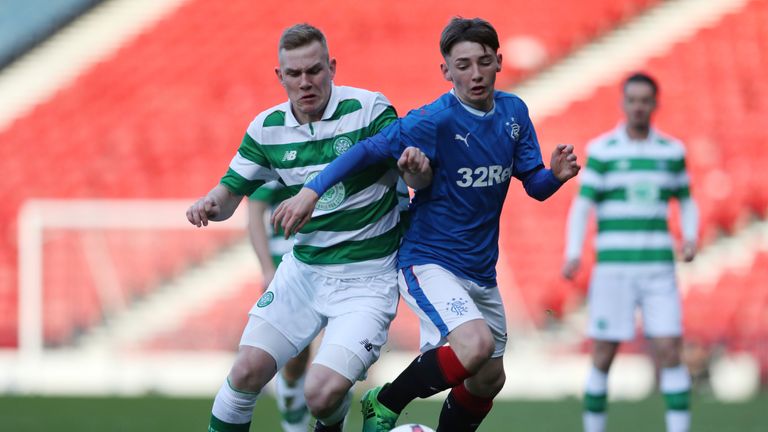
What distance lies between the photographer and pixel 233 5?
15406 millimetres

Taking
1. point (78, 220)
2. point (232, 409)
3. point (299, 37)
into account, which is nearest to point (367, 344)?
point (232, 409)

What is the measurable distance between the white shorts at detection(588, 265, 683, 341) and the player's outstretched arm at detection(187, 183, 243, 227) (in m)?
2.92

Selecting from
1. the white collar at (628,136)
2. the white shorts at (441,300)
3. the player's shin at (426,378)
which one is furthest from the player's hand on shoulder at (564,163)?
the white collar at (628,136)

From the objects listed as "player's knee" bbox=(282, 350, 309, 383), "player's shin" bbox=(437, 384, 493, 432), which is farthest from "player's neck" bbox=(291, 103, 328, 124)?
"player's knee" bbox=(282, 350, 309, 383)

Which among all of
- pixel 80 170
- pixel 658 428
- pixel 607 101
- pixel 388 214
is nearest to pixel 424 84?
pixel 607 101

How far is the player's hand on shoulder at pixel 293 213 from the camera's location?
431 cm

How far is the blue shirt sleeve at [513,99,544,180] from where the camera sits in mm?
4809

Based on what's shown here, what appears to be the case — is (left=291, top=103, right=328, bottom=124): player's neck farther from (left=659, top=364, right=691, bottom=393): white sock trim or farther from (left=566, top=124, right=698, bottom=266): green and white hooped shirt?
(left=659, top=364, right=691, bottom=393): white sock trim

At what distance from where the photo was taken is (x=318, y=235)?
16.0 ft

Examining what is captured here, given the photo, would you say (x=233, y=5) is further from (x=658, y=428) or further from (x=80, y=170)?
(x=658, y=428)

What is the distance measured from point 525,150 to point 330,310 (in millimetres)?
1069

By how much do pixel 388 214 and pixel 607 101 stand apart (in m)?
9.27

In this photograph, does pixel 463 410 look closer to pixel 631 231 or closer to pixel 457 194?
pixel 457 194

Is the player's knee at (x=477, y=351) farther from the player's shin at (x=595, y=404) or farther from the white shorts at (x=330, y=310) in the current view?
the player's shin at (x=595, y=404)
